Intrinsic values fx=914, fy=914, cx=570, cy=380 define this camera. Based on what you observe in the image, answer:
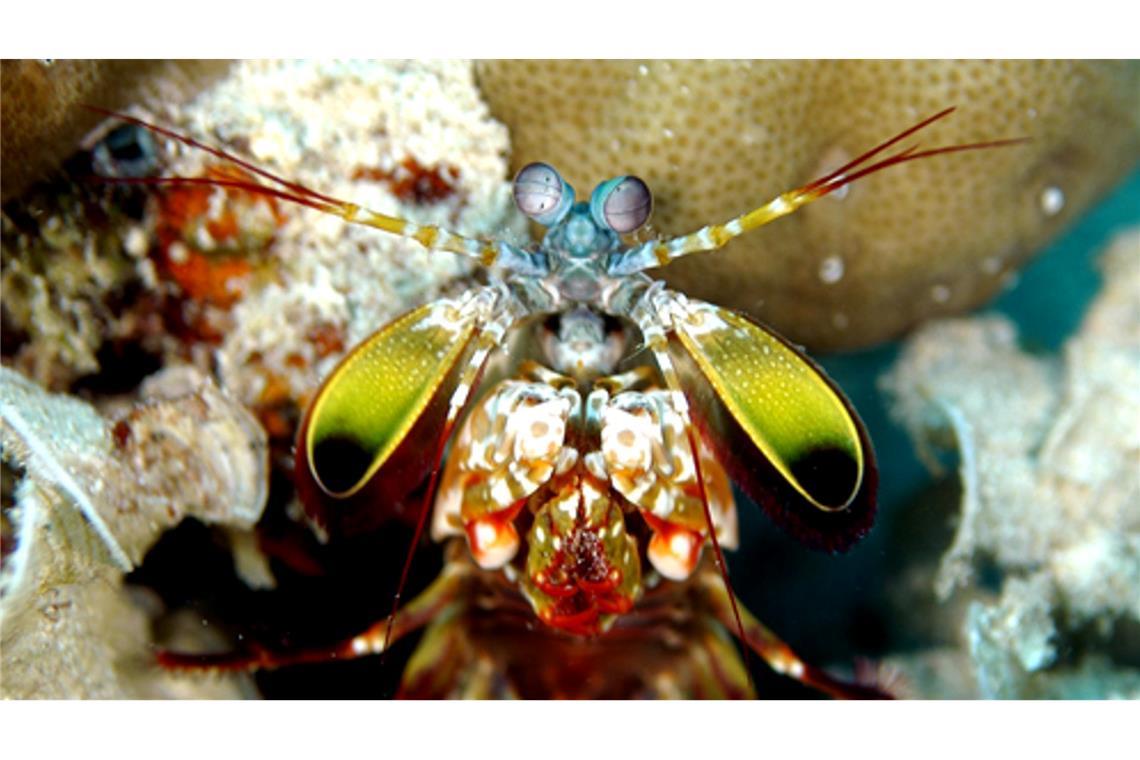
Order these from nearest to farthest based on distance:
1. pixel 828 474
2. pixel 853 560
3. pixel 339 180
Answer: pixel 828 474, pixel 339 180, pixel 853 560

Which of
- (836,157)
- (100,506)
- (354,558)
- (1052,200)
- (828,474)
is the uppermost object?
(836,157)

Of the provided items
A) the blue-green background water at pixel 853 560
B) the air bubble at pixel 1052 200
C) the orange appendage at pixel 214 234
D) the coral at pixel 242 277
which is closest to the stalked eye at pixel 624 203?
the coral at pixel 242 277

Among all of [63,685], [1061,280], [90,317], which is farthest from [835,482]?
[1061,280]

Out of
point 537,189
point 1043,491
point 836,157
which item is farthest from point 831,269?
point 537,189

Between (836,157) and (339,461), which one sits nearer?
(339,461)

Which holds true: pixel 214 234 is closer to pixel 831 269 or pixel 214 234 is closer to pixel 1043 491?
pixel 831 269

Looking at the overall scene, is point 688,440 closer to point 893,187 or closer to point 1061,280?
point 893,187

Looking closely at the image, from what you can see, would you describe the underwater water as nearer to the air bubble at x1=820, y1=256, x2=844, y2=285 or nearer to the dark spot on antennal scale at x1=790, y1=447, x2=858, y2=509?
the dark spot on antennal scale at x1=790, y1=447, x2=858, y2=509
